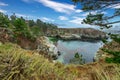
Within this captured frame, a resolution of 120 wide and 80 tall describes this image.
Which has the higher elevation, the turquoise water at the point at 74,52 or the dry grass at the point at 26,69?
the dry grass at the point at 26,69

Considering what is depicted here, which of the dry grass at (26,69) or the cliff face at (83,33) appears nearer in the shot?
the dry grass at (26,69)

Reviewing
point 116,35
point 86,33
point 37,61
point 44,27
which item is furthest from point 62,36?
point 37,61

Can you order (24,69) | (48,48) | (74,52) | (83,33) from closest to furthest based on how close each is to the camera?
(24,69)
(48,48)
(74,52)
(83,33)

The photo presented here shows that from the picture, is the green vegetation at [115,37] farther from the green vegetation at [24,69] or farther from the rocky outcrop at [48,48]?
the rocky outcrop at [48,48]

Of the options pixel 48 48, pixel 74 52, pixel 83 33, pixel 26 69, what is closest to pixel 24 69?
pixel 26 69

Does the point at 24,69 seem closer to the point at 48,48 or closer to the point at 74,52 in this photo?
the point at 48,48

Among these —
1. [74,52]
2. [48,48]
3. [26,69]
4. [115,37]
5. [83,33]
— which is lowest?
[74,52]

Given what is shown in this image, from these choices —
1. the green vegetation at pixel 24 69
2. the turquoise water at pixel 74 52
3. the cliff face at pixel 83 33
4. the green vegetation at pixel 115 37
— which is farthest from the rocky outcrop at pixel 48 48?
the cliff face at pixel 83 33

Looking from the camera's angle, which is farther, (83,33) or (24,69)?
(83,33)

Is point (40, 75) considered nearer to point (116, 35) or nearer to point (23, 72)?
point (23, 72)

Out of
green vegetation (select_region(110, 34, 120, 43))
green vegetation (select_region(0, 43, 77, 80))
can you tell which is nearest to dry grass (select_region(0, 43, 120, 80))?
green vegetation (select_region(0, 43, 77, 80))

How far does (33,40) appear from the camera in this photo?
5719 centimetres

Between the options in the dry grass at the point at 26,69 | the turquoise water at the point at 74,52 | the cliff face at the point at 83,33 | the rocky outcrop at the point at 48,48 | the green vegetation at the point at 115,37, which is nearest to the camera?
the dry grass at the point at 26,69

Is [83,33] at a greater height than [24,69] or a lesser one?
lesser
